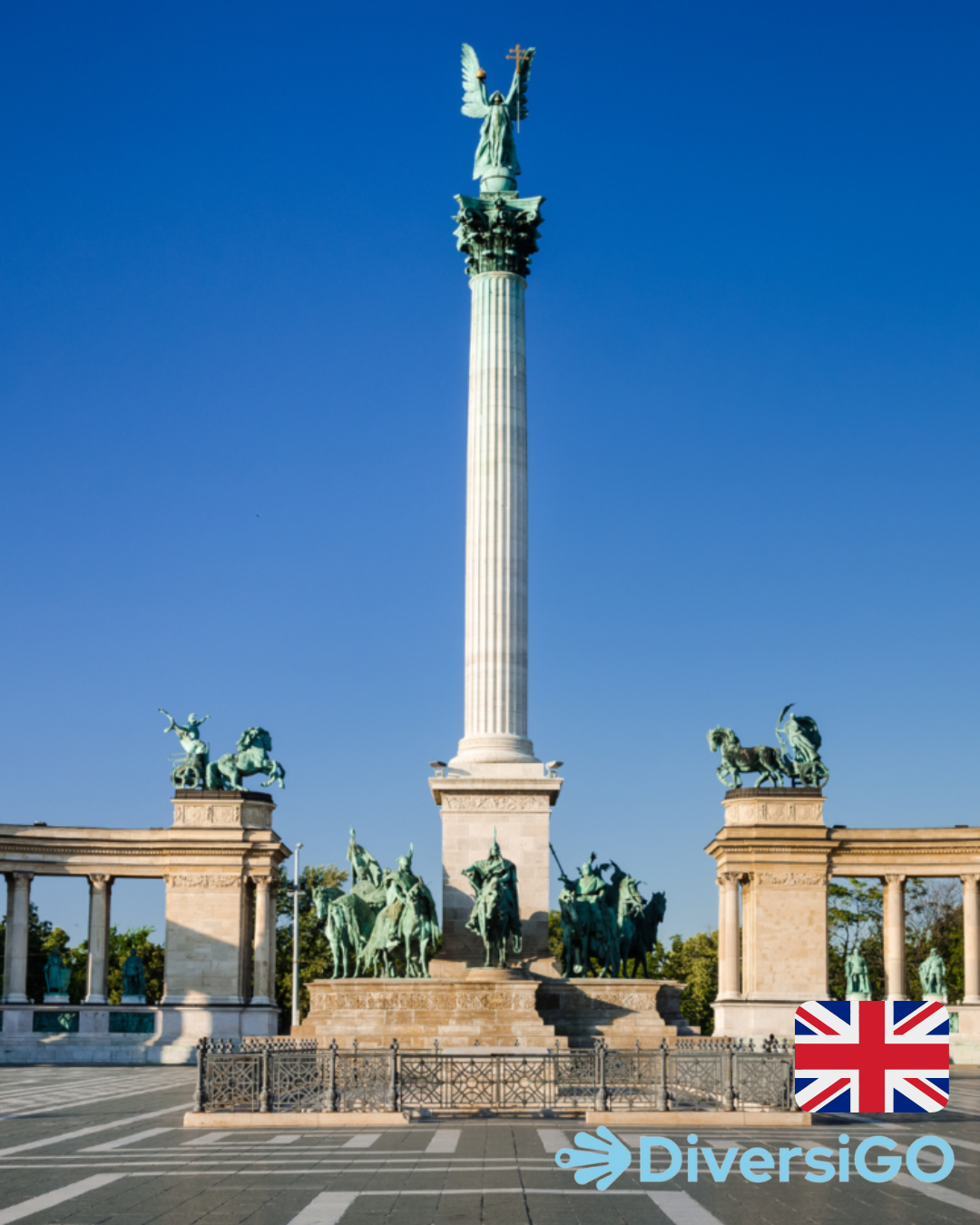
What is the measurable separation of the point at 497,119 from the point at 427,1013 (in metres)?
34.8

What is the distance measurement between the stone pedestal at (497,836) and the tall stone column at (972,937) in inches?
1502

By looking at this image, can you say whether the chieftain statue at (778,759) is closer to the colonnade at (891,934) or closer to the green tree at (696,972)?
the colonnade at (891,934)

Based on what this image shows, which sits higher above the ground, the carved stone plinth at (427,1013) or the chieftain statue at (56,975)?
the carved stone plinth at (427,1013)

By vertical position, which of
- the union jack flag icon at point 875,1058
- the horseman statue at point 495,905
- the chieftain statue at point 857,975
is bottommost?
the chieftain statue at point 857,975

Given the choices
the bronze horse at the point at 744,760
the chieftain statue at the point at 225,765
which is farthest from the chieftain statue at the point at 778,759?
the chieftain statue at the point at 225,765

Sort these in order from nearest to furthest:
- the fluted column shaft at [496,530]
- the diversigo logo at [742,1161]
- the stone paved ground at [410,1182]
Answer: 1. the stone paved ground at [410,1182]
2. the diversigo logo at [742,1161]
3. the fluted column shaft at [496,530]

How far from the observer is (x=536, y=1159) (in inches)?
895

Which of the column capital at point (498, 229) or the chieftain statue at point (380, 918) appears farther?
the column capital at point (498, 229)

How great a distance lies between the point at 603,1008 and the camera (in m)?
47.2

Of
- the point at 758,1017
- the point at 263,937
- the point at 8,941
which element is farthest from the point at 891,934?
the point at 8,941

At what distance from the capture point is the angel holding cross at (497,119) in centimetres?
5816

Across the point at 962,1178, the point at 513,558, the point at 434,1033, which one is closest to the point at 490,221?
the point at 513,558

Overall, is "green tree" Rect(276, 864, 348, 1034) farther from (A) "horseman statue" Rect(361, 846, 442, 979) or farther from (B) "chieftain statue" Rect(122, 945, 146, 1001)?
(A) "horseman statue" Rect(361, 846, 442, 979)

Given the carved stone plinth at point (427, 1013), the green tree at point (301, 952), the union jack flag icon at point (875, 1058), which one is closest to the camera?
the union jack flag icon at point (875, 1058)
